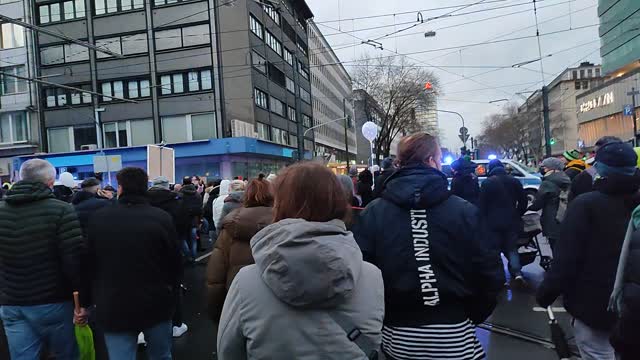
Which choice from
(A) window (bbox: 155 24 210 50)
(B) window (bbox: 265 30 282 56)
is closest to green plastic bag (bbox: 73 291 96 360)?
(A) window (bbox: 155 24 210 50)

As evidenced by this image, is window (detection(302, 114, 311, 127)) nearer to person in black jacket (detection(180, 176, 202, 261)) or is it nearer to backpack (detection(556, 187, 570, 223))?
person in black jacket (detection(180, 176, 202, 261))

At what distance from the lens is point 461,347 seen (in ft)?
7.86

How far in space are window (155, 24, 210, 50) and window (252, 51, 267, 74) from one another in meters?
4.50

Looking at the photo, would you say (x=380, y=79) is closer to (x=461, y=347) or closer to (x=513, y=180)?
(x=513, y=180)

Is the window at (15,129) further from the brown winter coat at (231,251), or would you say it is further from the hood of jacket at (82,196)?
the brown winter coat at (231,251)

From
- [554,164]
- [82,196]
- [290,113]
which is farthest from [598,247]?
[290,113]

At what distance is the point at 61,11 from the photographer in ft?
119

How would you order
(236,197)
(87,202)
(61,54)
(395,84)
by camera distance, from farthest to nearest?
(395,84) < (61,54) < (87,202) < (236,197)

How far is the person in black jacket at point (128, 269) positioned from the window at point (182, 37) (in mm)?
33202

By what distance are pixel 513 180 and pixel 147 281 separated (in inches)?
227

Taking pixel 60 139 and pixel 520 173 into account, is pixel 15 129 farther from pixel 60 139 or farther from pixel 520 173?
pixel 520 173

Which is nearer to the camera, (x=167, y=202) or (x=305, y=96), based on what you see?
(x=167, y=202)

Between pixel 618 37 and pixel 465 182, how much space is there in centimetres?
5849

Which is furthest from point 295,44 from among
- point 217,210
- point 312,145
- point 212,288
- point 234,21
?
point 212,288
